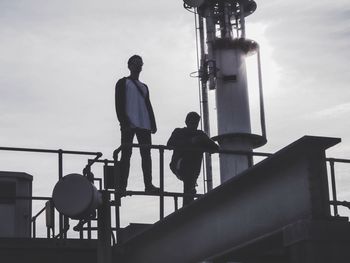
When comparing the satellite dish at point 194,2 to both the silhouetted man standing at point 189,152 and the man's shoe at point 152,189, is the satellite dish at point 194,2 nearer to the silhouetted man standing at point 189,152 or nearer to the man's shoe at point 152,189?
A: the silhouetted man standing at point 189,152

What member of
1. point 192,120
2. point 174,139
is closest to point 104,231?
point 174,139

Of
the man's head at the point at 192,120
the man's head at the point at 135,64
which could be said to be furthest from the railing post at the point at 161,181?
the man's head at the point at 135,64

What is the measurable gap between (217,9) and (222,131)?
Answer: 3.73 metres

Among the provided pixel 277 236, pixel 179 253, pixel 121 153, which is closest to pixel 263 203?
pixel 277 236

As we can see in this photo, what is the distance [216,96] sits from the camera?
24391 millimetres

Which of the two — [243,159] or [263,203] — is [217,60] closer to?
[243,159]

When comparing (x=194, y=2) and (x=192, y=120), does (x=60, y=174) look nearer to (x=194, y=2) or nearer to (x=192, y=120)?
(x=192, y=120)

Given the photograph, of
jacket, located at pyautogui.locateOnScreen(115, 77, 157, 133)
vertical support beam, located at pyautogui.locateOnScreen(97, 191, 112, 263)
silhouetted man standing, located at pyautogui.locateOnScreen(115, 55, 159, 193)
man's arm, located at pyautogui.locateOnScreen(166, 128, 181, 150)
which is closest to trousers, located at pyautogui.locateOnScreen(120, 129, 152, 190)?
silhouetted man standing, located at pyautogui.locateOnScreen(115, 55, 159, 193)

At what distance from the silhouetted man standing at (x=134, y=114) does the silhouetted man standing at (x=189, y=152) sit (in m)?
0.41

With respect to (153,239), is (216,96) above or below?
above

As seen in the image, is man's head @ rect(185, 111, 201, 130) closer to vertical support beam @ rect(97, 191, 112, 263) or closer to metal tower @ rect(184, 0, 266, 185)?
vertical support beam @ rect(97, 191, 112, 263)

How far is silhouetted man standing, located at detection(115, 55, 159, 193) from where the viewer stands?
12.0 m

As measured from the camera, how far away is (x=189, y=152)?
1225 cm

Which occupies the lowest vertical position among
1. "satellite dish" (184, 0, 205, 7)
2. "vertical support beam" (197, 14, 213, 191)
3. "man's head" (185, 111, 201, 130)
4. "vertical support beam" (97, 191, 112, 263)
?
"vertical support beam" (97, 191, 112, 263)
